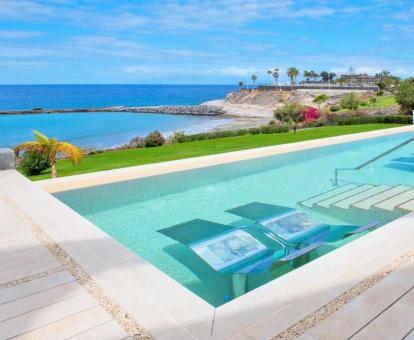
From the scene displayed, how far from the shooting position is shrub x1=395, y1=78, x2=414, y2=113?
22500mm

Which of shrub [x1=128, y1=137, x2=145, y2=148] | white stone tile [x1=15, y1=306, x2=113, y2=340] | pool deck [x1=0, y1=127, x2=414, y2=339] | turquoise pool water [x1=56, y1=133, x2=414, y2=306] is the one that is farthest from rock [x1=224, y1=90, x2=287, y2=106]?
white stone tile [x1=15, y1=306, x2=113, y2=340]

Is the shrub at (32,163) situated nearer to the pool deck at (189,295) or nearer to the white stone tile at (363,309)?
the pool deck at (189,295)

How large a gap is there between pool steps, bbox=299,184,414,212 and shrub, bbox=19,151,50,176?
664 centimetres

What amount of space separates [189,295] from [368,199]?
3.92 metres

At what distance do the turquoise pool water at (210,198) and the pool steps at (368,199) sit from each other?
0.15 m

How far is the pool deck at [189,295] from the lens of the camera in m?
2.22

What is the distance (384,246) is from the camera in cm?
338

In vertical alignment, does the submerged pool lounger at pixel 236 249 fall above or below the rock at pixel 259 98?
below

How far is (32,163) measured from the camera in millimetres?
9141

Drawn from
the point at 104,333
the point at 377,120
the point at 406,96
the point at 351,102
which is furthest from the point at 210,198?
the point at 351,102

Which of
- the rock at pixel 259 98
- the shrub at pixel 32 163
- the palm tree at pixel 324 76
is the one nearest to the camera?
the shrub at pixel 32 163

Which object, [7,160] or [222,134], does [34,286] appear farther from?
[222,134]

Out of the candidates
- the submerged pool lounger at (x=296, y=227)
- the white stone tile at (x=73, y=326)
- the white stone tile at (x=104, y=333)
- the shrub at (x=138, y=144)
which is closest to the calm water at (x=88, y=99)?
the shrub at (x=138, y=144)

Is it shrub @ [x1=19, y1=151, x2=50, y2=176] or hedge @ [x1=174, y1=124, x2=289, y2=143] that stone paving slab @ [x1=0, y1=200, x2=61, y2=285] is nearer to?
shrub @ [x1=19, y1=151, x2=50, y2=176]
